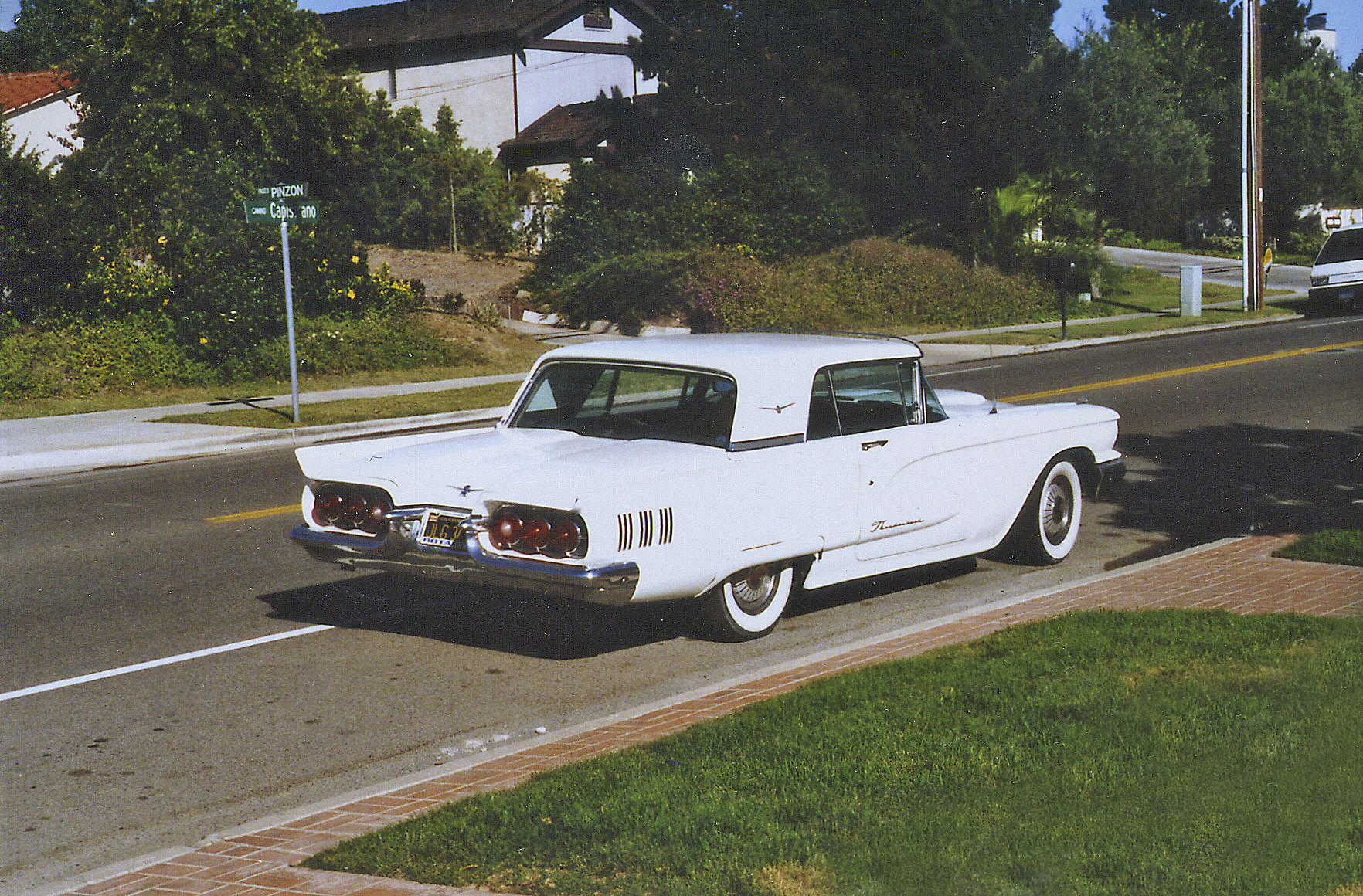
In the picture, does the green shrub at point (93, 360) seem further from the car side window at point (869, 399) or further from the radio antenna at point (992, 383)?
the car side window at point (869, 399)

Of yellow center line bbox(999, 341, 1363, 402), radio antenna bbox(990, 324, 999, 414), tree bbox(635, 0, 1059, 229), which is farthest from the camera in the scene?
tree bbox(635, 0, 1059, 229)

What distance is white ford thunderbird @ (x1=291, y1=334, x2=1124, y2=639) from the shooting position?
694 cm

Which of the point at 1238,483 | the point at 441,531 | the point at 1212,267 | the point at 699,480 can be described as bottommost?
the point at 1238,483

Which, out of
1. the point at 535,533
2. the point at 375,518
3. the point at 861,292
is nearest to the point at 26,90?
the point at 861,292

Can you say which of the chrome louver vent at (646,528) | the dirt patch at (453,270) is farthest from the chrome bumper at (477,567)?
the dirt patch at (453,270)

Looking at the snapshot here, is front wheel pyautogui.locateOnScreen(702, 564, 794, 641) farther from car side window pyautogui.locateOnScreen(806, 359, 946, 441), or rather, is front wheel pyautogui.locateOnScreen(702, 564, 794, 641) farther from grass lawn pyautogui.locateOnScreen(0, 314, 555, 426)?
grass lawn pyautogui.locateOnScreen(0, 314, 555, 426)

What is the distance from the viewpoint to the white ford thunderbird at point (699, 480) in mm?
6938

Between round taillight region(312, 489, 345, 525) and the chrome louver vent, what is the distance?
171 cm

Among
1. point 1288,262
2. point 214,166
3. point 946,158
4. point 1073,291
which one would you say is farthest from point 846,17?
point 1288,262

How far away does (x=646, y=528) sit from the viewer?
6.92 metres

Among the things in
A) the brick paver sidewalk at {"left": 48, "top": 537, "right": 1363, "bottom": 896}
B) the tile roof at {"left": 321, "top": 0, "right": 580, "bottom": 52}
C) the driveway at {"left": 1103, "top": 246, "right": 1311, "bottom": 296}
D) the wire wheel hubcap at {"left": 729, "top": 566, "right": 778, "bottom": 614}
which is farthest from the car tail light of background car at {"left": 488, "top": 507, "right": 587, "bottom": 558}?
the tile roof at {"left": 321, "top": 0, "right": 580, "bottom": 52}

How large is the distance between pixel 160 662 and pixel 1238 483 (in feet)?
29.3

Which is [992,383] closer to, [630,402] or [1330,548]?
[1330,548]

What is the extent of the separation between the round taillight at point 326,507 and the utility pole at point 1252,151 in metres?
30.4
